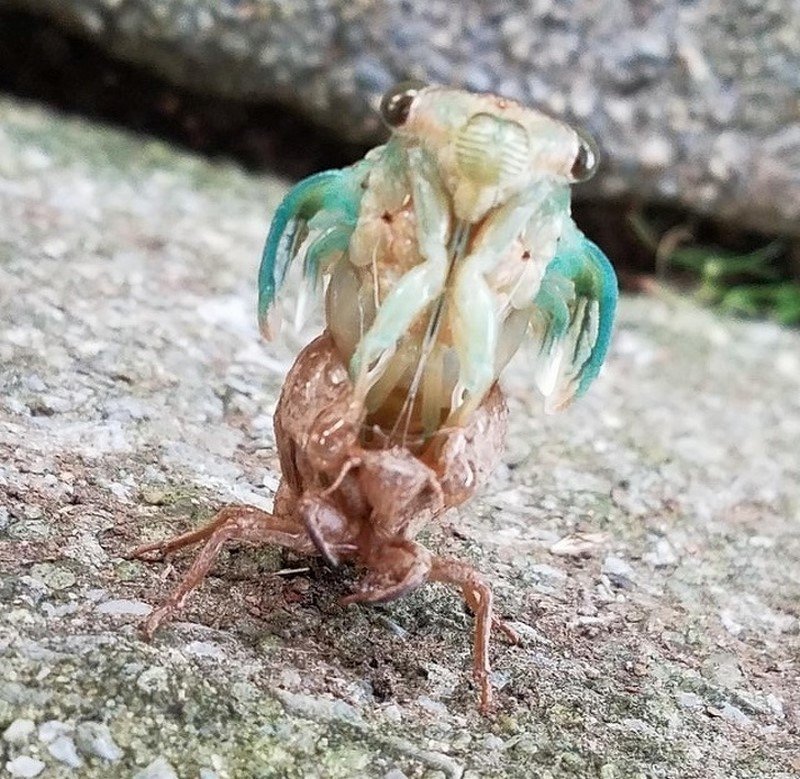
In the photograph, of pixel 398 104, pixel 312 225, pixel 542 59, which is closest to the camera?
pixel 398 104

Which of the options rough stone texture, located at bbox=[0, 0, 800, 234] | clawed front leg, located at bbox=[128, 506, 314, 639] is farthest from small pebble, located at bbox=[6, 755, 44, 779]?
rough stone texture, located at bbox=[0, 0, 800, 234]

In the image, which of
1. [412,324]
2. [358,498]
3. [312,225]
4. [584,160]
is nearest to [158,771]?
[358,498]

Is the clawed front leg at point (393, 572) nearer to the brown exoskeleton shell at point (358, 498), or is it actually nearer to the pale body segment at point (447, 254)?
the brown exoskeleton shell at point (358, 498)

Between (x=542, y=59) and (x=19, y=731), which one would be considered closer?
(x=19, y=731)

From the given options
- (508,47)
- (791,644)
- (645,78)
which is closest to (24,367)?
(791,644)

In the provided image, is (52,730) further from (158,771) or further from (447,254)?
(447,254)

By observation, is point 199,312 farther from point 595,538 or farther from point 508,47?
point 508,47

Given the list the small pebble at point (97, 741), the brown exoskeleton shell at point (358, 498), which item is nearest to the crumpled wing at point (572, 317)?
the brown exoskeleton shell at point (358, 498)
